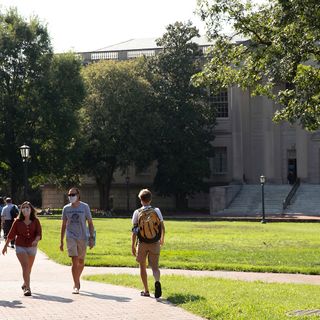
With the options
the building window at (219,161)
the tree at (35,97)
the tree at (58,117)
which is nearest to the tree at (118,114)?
the tree at (58,117)

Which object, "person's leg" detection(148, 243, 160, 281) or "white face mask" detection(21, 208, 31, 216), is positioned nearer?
"person's leg" detection(148, 243, 160, 281)

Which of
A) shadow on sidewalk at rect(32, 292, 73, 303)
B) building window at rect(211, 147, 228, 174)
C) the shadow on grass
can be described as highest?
building window at rect(211, 147, 228, 174)

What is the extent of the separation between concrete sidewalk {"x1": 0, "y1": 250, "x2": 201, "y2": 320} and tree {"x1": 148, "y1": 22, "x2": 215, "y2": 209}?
45786 mm

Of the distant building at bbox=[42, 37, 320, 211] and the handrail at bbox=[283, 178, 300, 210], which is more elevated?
the distant building at bbox=[42, 37, 320, 211]

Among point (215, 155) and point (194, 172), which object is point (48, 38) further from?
Result: point (215, 155)

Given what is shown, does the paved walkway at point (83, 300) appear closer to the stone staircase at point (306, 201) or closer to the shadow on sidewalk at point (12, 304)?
the shadow on sidewalk at point (12, 304)

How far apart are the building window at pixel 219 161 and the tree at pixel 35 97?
1724 centimetres

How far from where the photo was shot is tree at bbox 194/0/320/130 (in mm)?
17469

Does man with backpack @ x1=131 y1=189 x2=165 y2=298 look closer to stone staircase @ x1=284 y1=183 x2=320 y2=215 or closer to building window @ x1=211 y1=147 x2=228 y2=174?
stone staircase @ x1=284 y1=183 x2=320 y2=215

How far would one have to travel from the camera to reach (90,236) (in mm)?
14109

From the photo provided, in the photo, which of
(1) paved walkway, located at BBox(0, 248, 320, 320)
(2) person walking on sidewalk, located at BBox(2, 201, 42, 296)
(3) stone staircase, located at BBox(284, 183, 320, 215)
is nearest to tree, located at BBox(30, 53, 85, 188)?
(3) stone staircase, located at BBox(284, 183, 320, 215)

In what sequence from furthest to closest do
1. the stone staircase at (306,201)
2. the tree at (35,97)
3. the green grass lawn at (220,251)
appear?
A: the stone staircase at (306,201) → the tree at (35,97) → the green grass lawn at (220,251)

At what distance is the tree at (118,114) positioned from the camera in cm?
6006

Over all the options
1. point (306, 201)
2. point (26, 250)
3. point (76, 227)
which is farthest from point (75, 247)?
point (306, 201)
